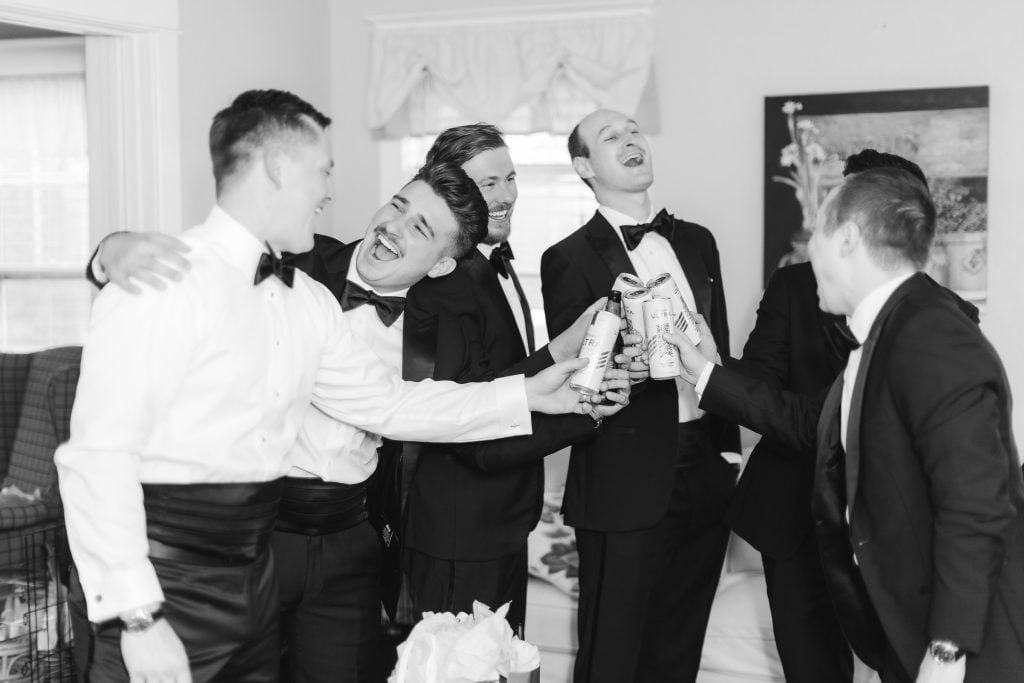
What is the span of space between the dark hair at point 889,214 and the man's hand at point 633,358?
59 centimetres

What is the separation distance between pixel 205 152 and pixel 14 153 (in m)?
1.38

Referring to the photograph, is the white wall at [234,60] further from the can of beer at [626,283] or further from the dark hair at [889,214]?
the dark hair at [889,214]

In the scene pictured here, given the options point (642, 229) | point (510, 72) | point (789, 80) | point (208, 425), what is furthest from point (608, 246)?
point (510, 72)

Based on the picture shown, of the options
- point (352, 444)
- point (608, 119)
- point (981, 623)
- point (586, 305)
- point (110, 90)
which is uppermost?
point (110, 90)

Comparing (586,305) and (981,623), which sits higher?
(586,305)

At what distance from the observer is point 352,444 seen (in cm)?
201

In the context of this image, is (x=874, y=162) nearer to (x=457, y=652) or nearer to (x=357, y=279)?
(x=357, y=279)

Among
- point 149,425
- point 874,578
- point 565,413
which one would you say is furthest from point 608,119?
point 149,425

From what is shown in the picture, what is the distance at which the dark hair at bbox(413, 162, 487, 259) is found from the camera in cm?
223

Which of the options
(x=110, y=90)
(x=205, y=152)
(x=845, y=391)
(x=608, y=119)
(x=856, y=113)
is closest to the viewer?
(x=845, y=391)

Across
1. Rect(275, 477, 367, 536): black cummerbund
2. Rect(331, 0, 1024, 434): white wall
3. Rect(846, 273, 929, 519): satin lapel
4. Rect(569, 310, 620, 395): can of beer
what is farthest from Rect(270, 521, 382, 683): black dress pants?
Rect(331, 0, 1024, 434): white wall

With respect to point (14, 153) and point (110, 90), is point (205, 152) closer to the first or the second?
point (110, 90)

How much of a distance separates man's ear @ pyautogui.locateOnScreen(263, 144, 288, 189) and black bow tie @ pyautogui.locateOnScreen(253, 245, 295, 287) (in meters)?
0.12

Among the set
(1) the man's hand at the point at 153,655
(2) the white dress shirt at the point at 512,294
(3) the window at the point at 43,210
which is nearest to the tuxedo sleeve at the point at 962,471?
(1) the man's hand at the point at 153,655
